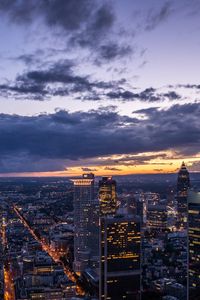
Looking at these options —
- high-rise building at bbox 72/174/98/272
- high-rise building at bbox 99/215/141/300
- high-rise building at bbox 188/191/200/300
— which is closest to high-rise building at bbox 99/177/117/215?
high-rise building at bbox 72/174/98/272

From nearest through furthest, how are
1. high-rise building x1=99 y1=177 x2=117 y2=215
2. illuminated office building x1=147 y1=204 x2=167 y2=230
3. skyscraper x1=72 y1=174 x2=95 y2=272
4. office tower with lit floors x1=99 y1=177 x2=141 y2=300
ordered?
office tower with lit floors x1=99 y1=177 x2=141 y2=300 → skyscraper x1=72 y1=174 x2=95 y2=272 → high-rise building x1=99 y1=177 x2=117 y2=215 → illuminated office building x1=147 y1=204 x2=167 y2=230

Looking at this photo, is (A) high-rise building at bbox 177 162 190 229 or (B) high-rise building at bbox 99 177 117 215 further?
(A) high-rise building at bbox 177 162 190 229

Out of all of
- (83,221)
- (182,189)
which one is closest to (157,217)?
(182,189)

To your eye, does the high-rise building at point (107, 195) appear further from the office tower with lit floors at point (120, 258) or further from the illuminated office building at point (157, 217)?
the office tower with lit floors at point (120, 258)

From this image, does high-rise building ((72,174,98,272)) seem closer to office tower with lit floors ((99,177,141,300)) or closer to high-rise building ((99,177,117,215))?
high-rise building ((99,177,117,215))

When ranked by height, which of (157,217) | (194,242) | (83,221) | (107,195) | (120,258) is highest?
(107,195)

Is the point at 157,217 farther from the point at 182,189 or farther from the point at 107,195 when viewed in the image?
the point at 107,195

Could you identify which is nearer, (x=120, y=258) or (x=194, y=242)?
(x=194, y=242)
